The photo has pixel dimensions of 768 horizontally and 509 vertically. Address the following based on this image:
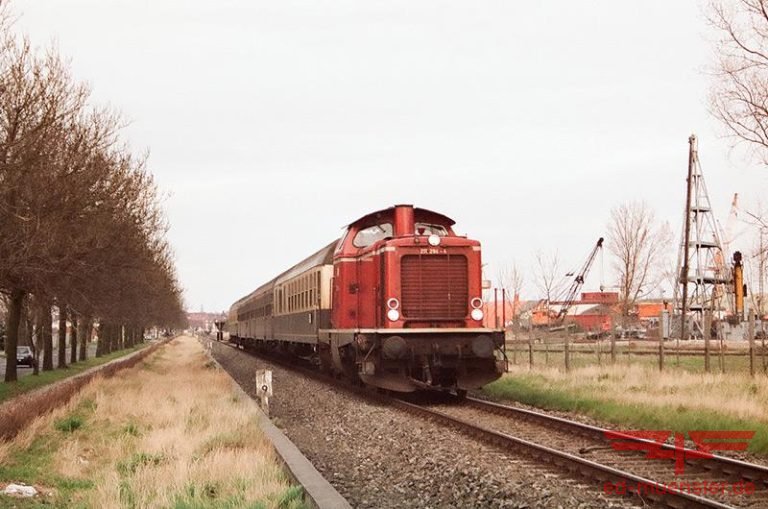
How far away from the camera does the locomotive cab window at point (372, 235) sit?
1778 centimetres

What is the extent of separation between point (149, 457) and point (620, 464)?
5632 mm

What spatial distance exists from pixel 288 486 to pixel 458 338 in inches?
325

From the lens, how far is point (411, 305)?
1600cm

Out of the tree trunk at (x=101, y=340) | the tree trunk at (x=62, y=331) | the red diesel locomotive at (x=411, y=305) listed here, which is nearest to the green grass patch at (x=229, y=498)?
the red diesel locomotive at (x=411, y=305)

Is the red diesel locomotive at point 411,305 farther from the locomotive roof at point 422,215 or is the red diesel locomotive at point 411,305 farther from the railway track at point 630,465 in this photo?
the railway track at point 630,465

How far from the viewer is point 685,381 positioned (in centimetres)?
1773

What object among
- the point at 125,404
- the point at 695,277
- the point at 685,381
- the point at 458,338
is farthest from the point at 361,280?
the point at 695,277

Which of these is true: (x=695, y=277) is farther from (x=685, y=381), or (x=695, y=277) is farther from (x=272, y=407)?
(x=272, y=407)

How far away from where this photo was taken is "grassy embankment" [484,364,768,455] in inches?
485

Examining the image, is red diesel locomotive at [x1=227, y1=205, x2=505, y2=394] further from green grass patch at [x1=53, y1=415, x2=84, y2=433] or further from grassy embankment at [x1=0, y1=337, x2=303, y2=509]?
green grass patch at [x1=53, y1=415, x2=84, y2=433]

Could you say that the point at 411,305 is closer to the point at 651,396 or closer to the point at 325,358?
the point at 651,396

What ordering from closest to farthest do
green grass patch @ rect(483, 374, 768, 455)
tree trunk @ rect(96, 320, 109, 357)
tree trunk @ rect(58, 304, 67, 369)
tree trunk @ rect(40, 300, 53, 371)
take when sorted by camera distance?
green grass patch @ rect(483, 374, 768, 455) → tree trunk @ rect(40, 300, 53, 371) → tree trunk @ rect(58, 304, 67, 369) → tree trunk @ rect(96, 320, 109, 357)

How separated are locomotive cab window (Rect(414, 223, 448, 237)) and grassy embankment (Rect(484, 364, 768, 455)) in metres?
3.88

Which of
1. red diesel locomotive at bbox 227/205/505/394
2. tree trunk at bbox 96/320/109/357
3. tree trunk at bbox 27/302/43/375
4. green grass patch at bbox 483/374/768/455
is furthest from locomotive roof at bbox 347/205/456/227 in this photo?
tree trunk at bbox 96/320/109/357
